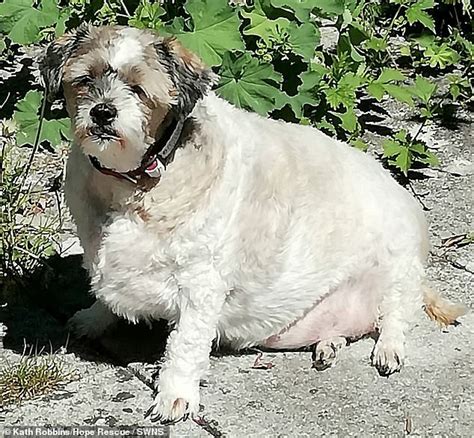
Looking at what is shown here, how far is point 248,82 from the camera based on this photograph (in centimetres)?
542

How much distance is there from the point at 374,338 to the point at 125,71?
1.72m

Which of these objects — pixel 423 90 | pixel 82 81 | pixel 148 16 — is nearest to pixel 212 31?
pixel 148 16

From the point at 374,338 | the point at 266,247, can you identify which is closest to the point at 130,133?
the point at 266,247

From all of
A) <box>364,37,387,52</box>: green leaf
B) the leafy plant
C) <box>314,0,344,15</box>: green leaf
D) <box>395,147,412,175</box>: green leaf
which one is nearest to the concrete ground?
the leafy plant

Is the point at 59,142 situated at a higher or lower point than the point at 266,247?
lower

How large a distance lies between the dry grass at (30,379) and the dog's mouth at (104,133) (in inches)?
41.9

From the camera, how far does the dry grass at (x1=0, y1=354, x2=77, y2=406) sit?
161 inches

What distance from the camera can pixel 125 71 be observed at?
3631 millimetres

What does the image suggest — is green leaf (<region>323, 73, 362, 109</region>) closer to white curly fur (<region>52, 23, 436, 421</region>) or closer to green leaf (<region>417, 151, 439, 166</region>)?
green leaf (<region>417, 151, 439, 166</region>)

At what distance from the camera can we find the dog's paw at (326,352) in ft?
14.4

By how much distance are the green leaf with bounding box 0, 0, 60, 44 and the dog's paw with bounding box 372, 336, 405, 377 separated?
2.26 meters

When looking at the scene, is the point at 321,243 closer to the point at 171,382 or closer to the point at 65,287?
the point at 171,382

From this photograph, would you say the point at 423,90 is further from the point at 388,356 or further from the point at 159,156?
the point at 159,156

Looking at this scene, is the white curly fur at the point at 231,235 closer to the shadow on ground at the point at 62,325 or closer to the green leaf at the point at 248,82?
the shadow on ground at the point at 62,325
